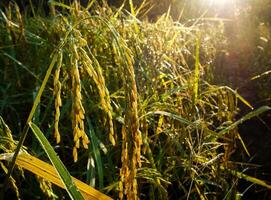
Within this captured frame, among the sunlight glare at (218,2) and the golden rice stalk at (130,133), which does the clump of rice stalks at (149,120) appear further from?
the sunlight glare at (218,2)

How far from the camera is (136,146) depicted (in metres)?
0.79

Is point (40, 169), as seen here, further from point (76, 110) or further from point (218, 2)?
point (218, 2)

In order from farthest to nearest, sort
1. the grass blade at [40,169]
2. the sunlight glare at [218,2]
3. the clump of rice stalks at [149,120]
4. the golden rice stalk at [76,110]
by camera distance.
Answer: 1. the sunlight glare at [218,2]
2. the clump of rice stalks at [149,120]
3. the grass blade at [40,169]
4. the golden rice stalk at [76,110]

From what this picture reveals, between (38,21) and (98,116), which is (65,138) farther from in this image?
(38,21)

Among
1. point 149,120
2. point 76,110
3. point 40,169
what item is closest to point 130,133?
point 76,110

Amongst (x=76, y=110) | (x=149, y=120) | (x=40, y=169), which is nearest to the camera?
(x=76, y=110)

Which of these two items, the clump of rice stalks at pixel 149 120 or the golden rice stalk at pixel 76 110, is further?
the clump of rice stalks at pixel 149 120

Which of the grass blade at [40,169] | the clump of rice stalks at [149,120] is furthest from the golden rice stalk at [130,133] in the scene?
the clump of rice stalks at [149,120]

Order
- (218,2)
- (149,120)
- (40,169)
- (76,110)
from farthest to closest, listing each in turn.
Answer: (218,2) < (149,120) < (40,169) < (76,110)

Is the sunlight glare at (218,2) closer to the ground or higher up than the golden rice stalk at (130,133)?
closer to the ground

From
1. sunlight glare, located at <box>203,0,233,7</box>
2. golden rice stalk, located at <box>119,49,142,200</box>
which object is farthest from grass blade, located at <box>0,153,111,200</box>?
sunlight glare, located at <box>203,0,233,7</box>

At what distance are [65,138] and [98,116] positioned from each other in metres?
0.21

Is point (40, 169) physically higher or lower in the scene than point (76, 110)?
lower

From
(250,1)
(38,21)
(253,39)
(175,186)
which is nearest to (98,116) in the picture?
(175,186)
